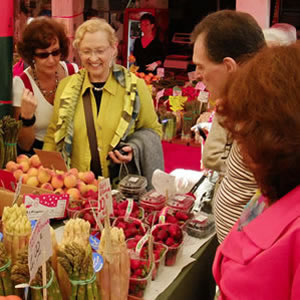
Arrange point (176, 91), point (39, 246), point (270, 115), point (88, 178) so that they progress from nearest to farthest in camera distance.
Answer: point (270, 115), point (39, 246), point (88, 178), point (176, 91)

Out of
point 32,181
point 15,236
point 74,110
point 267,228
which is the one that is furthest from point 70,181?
point 267,228

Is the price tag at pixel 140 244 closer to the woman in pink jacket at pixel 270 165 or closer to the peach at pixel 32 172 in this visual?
the woman in pink jacket at pixel 270 165

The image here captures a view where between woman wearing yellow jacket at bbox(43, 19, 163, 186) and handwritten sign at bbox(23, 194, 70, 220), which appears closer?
handwritten sign at bbox(23, 194, 70, 220)

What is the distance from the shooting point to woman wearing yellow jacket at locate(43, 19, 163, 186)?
2.69m

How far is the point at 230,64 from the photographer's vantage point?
5.88ft

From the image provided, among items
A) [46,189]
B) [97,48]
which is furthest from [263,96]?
[97,48]

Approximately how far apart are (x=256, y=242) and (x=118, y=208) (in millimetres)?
1041

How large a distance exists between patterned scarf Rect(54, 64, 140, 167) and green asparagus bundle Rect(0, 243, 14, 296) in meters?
1.43

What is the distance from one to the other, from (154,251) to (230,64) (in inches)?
31.2

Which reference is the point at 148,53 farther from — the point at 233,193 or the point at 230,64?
the point at 233,193

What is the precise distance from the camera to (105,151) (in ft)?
9.00

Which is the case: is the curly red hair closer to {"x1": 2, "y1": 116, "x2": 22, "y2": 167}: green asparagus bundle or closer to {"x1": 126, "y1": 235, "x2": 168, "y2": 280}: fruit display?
{"x1": 126, "y1": 235, "x2": 168, "y2": 280}: fruit display

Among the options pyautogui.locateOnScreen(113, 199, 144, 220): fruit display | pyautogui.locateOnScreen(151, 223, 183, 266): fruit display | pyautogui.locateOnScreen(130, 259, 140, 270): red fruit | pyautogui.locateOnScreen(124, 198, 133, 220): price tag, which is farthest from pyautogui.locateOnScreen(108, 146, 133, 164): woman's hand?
pyautogui.locateOnScreen(130, 259, 140, 270): red fruit

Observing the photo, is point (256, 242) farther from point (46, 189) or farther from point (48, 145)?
point (48, 145)
